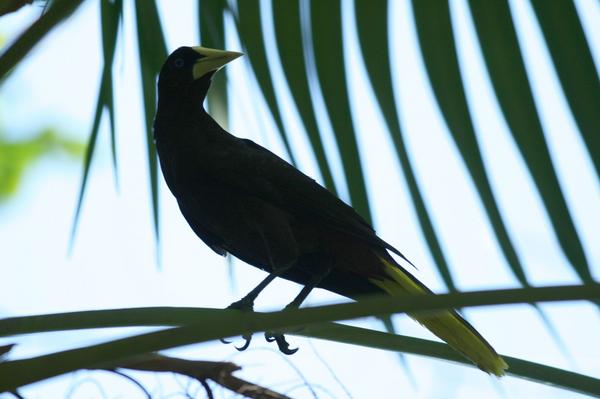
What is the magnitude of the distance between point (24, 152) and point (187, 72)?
8.98ft

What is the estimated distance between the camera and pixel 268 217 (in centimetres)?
211

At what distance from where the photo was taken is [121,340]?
93 centimetres

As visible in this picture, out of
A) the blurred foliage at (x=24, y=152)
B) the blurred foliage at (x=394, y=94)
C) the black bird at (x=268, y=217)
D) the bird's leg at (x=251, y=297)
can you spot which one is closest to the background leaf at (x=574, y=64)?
the blurred foliage at (x=394, y=94)

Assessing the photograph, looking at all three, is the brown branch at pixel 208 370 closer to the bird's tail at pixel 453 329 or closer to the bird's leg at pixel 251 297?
the bird's tail at pixel 453 329

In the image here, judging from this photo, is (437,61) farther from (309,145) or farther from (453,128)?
(309,145)

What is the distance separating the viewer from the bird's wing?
→ 2059 millimetres

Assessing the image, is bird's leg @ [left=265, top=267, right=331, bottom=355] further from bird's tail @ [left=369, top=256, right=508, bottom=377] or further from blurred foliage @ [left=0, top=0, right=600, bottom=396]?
blurred foliage @ [left=0, top=0, right=600, bottom=396]

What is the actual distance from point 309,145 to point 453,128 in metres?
0.24

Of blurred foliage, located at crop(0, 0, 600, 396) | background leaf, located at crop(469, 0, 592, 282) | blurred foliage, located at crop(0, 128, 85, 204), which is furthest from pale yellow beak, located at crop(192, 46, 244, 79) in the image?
blurred foliage, located at crop(0, 128, 85, 204)

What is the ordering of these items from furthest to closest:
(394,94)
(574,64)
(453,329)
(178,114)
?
(178,114) → (453,329) → (394,94) → (574,64)

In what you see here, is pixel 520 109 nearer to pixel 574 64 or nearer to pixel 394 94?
pixel 574 64

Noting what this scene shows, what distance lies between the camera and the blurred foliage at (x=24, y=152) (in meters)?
4.77

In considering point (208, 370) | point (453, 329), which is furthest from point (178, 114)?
point (208, 370)

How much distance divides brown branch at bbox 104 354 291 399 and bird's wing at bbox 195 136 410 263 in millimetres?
832
